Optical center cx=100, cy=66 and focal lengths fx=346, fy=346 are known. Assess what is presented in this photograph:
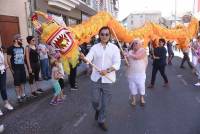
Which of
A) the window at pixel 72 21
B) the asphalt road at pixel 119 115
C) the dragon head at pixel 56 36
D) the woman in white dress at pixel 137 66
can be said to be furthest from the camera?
the window at pixel 72 21

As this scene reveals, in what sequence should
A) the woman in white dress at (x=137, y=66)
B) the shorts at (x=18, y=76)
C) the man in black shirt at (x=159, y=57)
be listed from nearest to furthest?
the woman in white dress at (x=137, y=66) < the shorts at (x=18, y=76) < the man in black shirt at (x=159, y=57)

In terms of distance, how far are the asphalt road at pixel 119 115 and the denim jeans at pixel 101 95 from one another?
312 mm

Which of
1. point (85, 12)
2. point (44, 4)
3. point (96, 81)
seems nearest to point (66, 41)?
point (96, 81)

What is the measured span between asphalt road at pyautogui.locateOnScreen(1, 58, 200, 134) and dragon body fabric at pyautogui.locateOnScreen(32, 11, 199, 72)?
48.1 inches

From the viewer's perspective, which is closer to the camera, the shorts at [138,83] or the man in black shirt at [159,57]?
the shorts at [138,83]

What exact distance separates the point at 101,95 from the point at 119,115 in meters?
1.13

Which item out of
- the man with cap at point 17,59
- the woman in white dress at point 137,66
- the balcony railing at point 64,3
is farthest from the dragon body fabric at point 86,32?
the balcony railing at point 64,3

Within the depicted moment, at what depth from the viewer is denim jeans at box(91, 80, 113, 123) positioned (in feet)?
20.6

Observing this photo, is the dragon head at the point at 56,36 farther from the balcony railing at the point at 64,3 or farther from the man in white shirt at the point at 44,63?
the balcony railing at the point at 64,3

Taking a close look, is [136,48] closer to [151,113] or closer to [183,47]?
[151,113]

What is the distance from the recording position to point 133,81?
8297 millimetres

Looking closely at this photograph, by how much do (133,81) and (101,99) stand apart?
207cm

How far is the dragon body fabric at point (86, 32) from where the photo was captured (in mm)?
6594

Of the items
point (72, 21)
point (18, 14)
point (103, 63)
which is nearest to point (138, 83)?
point (103, 63)
